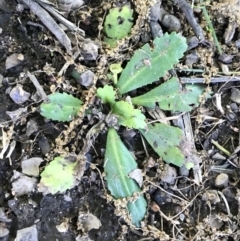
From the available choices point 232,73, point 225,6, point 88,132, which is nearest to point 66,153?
point 88,132

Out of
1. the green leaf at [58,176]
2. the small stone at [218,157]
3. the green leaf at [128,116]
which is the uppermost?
the green leaf at [128,116]

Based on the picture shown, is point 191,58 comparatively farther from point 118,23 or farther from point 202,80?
point 118,23

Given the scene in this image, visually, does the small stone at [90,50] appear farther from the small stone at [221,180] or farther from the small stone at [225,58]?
the small stone at [221,180]

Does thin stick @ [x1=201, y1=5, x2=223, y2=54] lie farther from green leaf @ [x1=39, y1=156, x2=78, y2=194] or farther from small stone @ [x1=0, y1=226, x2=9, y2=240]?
small stone @ [x1=0, y1=226, x2=9, y2=240]

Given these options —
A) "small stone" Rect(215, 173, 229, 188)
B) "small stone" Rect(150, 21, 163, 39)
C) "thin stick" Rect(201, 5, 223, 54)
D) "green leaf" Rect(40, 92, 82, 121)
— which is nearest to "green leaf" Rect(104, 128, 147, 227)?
"green leaf" Rect(40, 92, 82, 121)

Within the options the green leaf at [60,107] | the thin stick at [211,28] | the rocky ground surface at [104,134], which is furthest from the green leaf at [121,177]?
the thin stick at [211,28]

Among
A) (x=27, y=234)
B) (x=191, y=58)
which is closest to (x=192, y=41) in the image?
(x=191, y=58)
